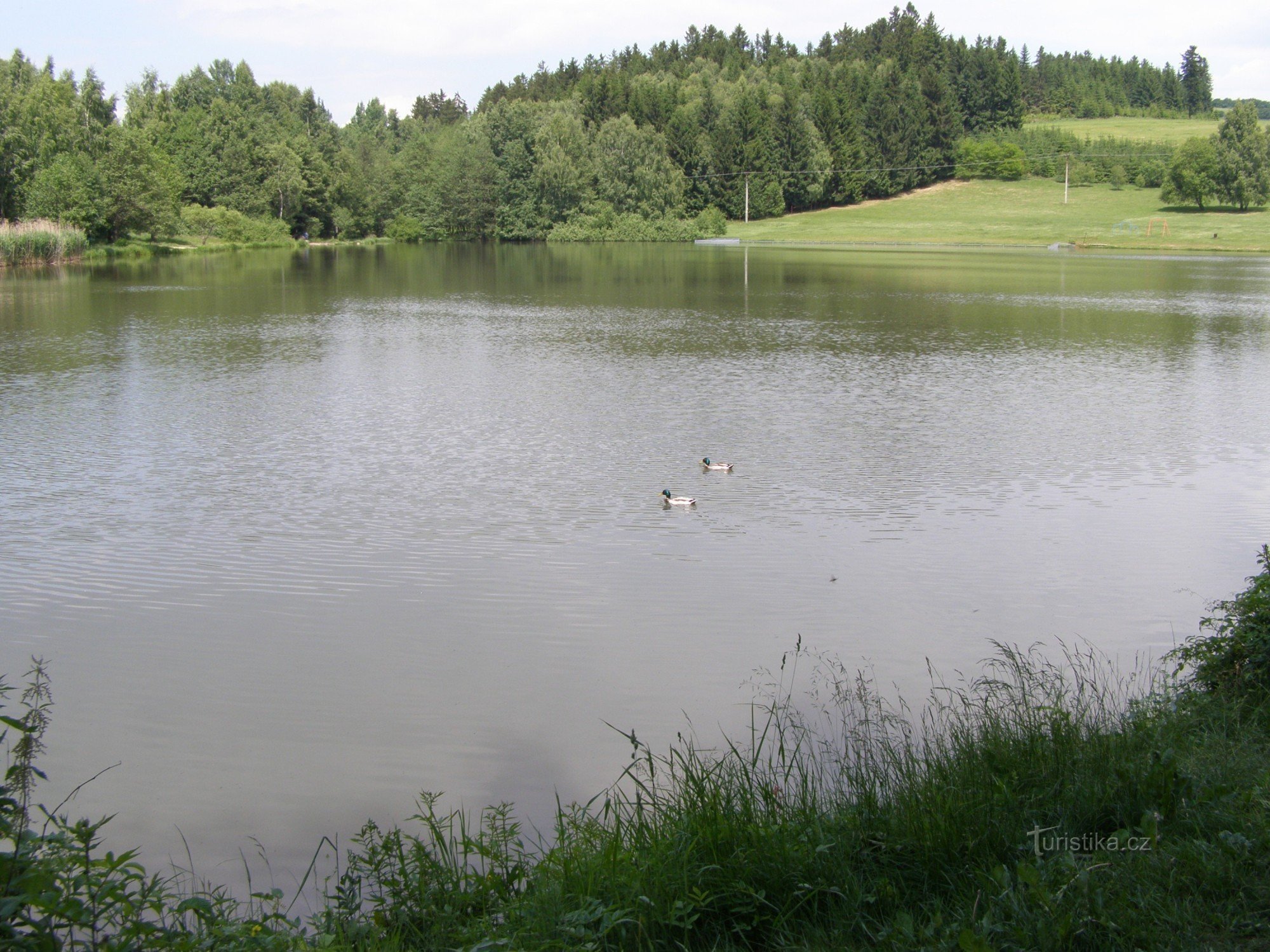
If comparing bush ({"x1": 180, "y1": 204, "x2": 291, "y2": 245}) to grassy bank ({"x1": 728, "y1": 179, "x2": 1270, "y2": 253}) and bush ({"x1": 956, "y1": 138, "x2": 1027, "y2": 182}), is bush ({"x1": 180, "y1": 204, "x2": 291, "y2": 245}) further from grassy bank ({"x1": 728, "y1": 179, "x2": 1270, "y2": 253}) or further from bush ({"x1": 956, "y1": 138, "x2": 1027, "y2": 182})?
bush ({"x1": 956, "y1": 138, "x2": 1027, "y2": 182})

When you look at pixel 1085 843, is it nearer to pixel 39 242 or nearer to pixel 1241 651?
pixel 1241 651

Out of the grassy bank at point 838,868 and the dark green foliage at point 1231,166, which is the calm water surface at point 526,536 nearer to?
the grassy bank at point 838,868

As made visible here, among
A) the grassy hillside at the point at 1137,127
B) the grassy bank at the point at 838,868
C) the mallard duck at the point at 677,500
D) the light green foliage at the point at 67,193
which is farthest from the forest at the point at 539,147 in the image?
the grassy bank at the point at 838,868

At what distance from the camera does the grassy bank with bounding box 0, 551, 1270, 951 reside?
3.84 metres

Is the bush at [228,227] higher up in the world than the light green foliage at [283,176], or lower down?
lower down

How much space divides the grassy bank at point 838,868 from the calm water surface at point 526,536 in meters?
1.42

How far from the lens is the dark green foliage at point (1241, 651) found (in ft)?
20.7

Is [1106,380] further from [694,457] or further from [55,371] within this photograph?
[55,371]

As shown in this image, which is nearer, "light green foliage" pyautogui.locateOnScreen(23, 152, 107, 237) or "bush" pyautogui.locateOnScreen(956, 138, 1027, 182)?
"light green foliage" pyautogui.locateOnScreen(23, 152, 107, 237)

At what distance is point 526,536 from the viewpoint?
1147cm

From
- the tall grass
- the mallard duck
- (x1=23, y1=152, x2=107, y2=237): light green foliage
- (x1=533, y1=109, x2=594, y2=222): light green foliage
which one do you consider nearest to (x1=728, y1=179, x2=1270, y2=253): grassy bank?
(x1=533, y1=109, x2=594, y2=222): light green foliage

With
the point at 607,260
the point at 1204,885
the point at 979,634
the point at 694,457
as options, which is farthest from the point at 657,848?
the point at 607,260

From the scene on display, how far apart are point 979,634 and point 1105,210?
94.1 meters

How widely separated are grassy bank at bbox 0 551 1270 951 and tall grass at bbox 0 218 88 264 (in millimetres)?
48621
